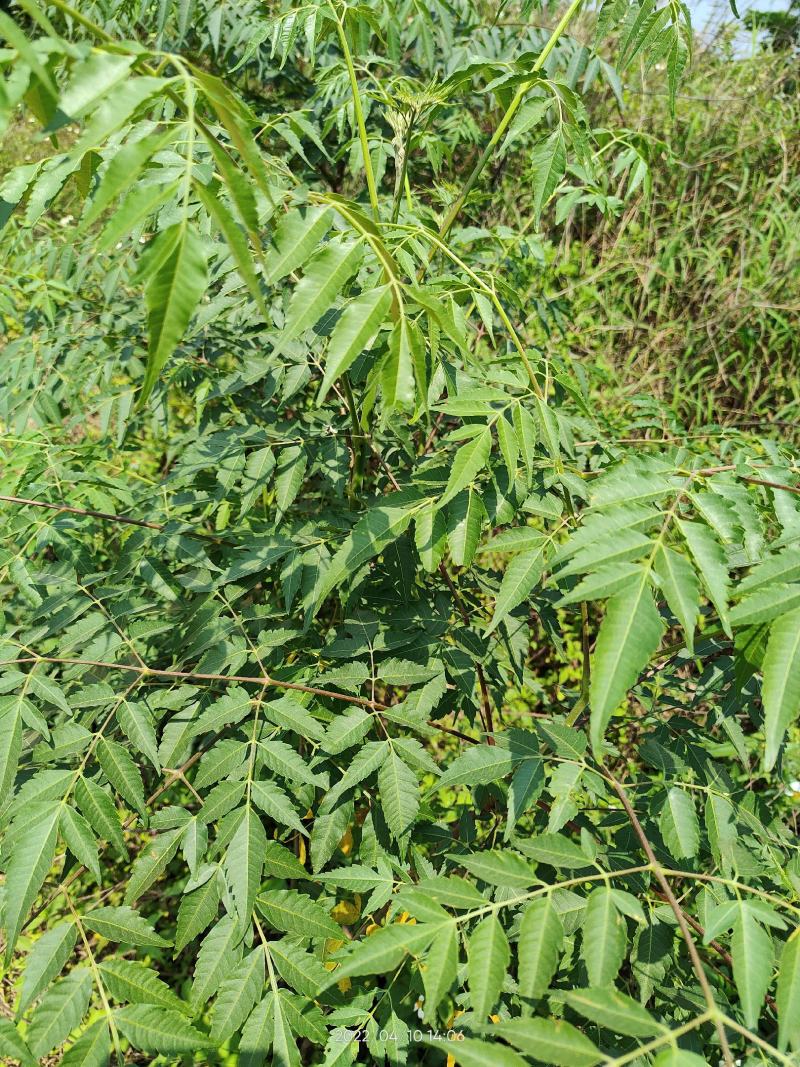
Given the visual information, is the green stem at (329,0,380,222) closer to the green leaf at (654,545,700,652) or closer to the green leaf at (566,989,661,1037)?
the green leaf at (654,545,700,652)

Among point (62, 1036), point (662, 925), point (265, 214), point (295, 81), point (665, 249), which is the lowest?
point (62, 1036)

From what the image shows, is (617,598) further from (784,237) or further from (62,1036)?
(784,237)

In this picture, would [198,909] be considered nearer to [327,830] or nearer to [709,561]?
[327,830]

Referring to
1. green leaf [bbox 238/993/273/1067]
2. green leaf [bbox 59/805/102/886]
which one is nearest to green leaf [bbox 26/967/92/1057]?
green leaf [bbox 59/805/102/886]

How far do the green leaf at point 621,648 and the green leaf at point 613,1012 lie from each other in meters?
0.27

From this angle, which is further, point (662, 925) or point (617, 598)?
point (662, 925)

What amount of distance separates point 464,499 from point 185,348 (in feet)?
3.79

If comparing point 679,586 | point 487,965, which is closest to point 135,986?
point 487,965

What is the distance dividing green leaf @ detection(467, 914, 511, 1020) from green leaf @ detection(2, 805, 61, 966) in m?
0.61

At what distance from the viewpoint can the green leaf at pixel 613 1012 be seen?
75 centimetres

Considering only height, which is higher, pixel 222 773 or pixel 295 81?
pixel 295 81

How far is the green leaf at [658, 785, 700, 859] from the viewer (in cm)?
110

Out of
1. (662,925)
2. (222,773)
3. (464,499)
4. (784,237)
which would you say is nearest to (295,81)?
(784,237)

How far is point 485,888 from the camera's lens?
1292 millimetres
